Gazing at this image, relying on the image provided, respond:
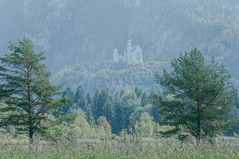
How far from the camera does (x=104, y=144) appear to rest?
14.6m

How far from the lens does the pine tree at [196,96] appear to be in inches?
1166

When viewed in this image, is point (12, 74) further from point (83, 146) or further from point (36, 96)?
point (83, 146)

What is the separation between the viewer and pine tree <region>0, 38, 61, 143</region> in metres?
29.8

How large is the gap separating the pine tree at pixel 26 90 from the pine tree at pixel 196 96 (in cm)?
639

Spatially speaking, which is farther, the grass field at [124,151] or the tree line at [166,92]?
the tree line at [166,92]

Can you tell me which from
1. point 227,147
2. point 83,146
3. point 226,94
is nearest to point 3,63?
point 226,94

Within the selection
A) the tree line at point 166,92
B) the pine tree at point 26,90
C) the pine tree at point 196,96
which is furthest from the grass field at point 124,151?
the pine tree at point 196,96

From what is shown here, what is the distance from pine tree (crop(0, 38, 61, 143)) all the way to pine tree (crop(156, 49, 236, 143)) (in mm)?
6391

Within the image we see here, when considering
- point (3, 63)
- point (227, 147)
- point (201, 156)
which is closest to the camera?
point (201, 156)

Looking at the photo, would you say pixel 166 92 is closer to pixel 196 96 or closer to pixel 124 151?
pixel 196 96

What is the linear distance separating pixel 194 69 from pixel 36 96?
29.2 ft

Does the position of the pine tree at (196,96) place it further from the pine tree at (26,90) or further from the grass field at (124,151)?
the grass field at (124,151)

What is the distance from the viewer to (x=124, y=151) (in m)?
13.5

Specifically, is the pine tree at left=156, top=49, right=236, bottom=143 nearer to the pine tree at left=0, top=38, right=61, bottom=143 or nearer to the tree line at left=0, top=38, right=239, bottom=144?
the tree line at left=0, top=38, right=239, bottom=144
